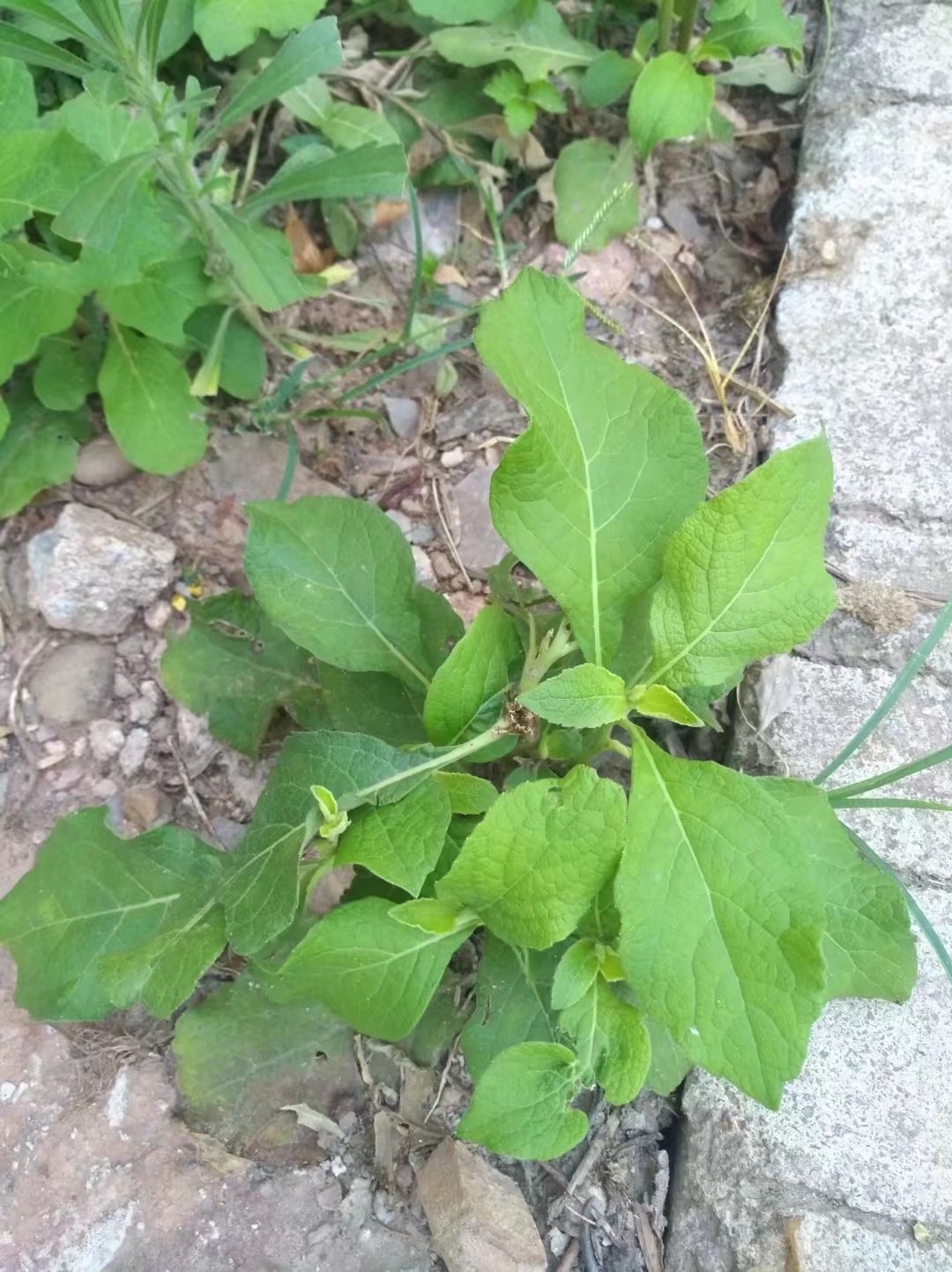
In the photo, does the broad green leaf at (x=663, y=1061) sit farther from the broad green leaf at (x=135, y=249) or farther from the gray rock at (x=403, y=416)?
the broad green leaf at (x=135, y=249)

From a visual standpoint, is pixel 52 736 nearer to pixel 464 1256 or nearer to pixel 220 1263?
pixel 220 1263

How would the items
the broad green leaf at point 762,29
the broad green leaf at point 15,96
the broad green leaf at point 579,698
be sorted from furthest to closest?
the broad green leaf at point 762,29 → the broad green leaf at point 15,96 → the broad green leaf at point 579,698

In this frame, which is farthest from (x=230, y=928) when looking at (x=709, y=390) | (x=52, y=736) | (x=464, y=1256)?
(x=709, y=390)

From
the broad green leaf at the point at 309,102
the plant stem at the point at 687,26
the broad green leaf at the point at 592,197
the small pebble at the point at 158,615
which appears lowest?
the small pebble at the point at 158,615

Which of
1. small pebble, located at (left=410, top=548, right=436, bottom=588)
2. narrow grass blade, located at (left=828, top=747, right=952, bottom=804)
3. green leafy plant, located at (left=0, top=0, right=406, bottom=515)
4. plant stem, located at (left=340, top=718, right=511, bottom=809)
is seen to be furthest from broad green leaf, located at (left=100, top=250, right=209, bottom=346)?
narrow grass blade, located at (left=828, top=747, right=952, bottom=804)

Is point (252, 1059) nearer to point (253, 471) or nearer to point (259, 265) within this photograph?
point (253, 471)

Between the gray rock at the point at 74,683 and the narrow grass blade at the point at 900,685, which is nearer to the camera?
the narrow grass blade at the point at 900,685

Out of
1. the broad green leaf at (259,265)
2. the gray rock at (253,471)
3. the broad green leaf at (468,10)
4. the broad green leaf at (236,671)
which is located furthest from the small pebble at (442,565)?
the broad green leaf at (468,10)
